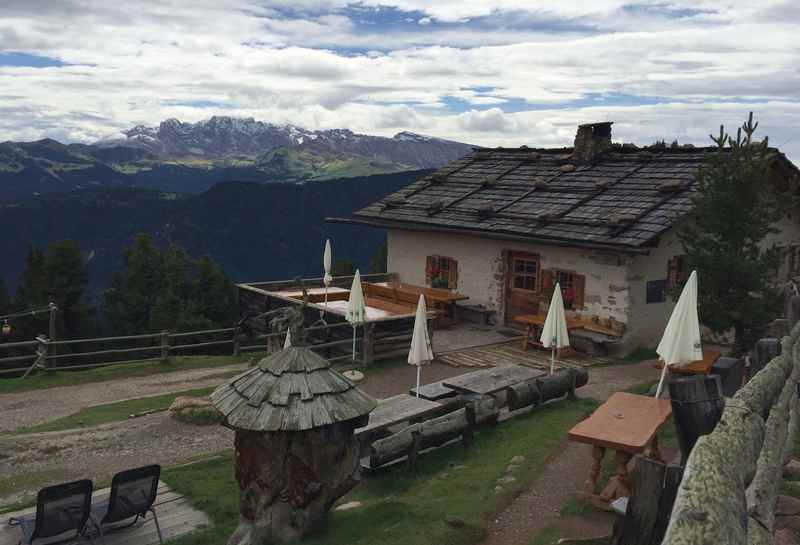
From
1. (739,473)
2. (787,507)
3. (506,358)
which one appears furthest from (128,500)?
(506,358)

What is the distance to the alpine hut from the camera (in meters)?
6.78

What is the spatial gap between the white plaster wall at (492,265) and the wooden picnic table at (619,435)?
8230mm

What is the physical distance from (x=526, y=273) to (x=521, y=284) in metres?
0.40

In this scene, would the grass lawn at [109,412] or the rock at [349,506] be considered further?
the grass lawn at [109,412]

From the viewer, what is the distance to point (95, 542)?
24.5 feet

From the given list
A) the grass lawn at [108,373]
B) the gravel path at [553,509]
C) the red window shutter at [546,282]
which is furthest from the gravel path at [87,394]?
the gravel path at [553,509]

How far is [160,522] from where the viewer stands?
8.08 m

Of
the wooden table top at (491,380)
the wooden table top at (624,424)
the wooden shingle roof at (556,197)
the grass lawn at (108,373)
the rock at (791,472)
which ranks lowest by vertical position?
the grass lawn at (108,373)

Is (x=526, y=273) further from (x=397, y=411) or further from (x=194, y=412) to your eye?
(x=194, y=412)

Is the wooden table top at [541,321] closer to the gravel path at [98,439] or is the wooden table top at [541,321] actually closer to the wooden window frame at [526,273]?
the wooden window frame at [526,273]

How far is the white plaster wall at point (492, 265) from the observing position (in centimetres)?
1625

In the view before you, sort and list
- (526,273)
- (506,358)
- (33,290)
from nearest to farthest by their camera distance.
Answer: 1. (506,358)
2. (526,273)
3. (33,290)

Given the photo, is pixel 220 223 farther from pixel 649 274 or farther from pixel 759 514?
pixel 759 514

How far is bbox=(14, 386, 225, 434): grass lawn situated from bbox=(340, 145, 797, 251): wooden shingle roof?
30.5 feet
